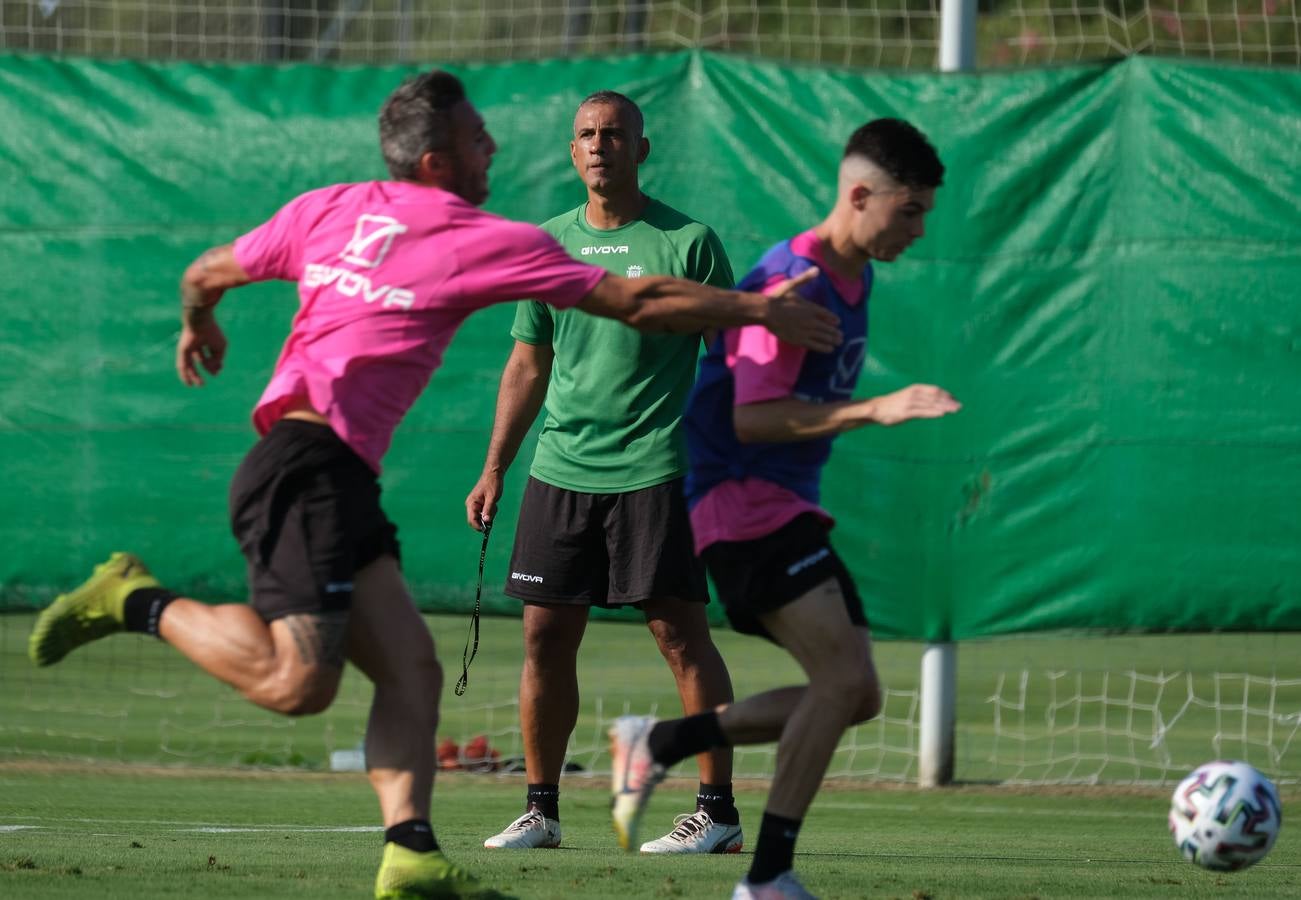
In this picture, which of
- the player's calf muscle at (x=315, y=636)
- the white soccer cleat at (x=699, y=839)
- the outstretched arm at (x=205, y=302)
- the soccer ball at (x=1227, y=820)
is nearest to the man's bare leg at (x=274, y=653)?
the player's calf muscle at (x=315, y=636)

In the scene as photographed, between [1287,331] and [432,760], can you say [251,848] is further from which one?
[1287,331]

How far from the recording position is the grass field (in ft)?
17.7

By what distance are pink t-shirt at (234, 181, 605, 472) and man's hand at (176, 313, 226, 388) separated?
1.31ft

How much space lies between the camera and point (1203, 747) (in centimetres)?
1116

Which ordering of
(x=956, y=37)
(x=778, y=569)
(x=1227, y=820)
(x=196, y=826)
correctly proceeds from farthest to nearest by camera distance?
(x=956, y=37) → (x=196, y=826) → (x=1227, y=820) → (x=778, y=569)

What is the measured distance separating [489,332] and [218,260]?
3.88 metres

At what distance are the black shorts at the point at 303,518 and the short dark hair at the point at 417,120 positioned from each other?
27.8 inches

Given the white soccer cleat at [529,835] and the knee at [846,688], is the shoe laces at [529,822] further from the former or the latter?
the knee at [846,688]

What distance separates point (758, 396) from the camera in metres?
4.69

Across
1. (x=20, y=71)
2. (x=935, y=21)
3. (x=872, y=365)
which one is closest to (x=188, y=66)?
(x=20, y=71)

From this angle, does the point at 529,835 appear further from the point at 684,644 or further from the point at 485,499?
the point at 485,499

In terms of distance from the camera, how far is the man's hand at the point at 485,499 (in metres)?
6.56

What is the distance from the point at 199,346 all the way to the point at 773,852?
79.3 inches

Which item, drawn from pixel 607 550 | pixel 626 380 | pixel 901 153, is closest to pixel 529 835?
pixel 607 550
